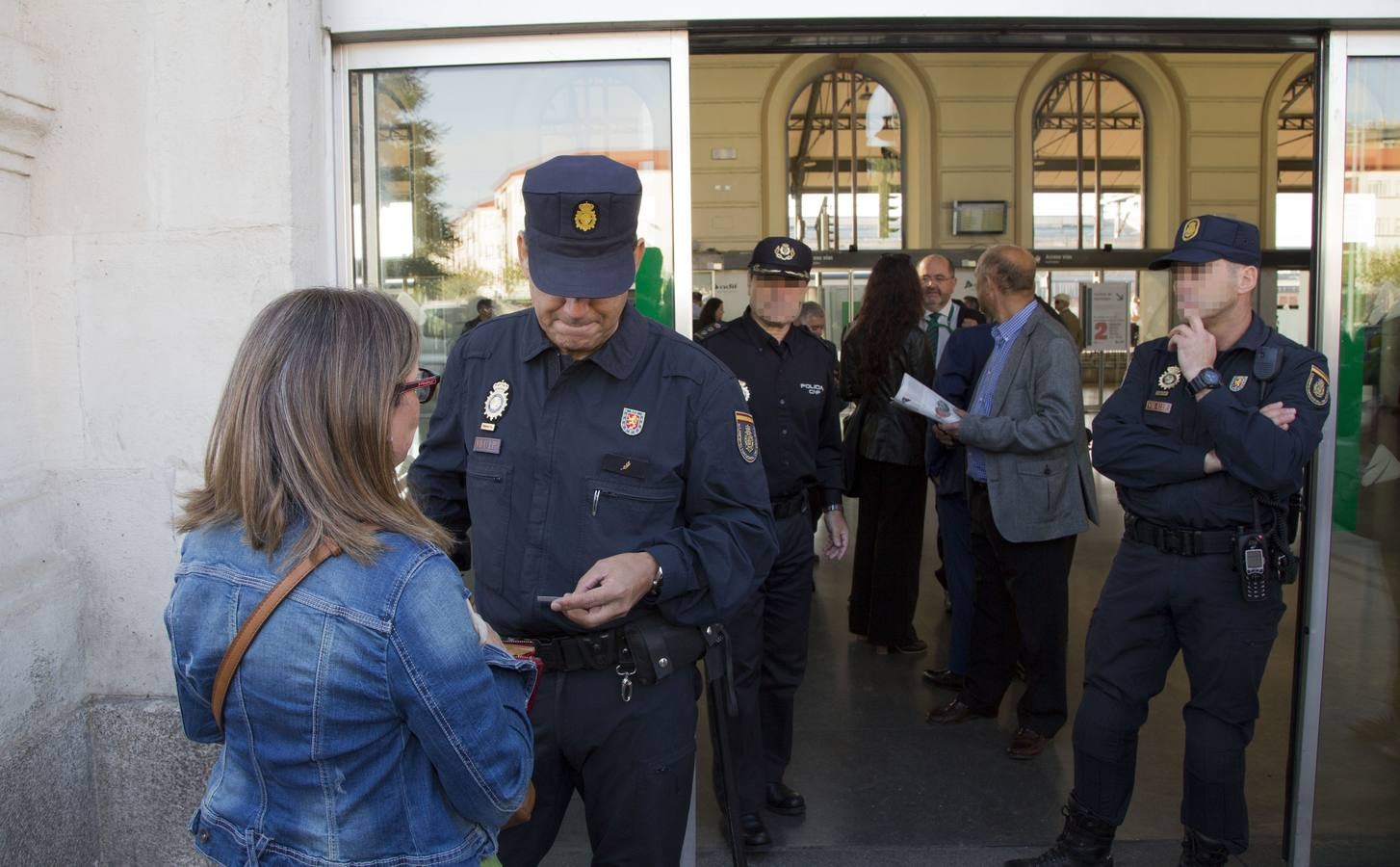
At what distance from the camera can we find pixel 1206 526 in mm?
3082

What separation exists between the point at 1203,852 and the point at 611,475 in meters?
2.14

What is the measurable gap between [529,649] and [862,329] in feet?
12.4

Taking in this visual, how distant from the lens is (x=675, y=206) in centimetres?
328

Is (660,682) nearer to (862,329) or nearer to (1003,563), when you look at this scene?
(1003,563)

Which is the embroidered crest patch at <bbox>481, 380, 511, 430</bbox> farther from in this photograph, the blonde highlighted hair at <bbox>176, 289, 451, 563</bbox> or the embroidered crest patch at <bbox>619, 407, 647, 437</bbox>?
the blonde highlighted hair at <bbox>176, 289, 451, 563</bbox>

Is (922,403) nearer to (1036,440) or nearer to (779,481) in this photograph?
(1036,440)

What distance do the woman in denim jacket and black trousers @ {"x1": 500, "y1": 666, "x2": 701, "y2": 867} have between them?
644 millimetres

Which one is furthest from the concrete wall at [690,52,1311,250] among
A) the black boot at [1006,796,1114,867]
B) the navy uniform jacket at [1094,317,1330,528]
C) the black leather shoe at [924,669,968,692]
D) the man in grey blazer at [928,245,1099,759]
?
the black boot at [1006,796,1114,867]

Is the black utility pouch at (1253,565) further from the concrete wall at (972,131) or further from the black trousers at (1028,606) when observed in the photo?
the concrete wall at (972,131)

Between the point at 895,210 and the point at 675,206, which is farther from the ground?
the point at 895,210

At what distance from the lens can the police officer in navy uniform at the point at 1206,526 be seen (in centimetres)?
295

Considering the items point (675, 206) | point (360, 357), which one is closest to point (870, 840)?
point (675, 206)

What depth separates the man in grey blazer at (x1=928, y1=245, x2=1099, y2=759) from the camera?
422 cm

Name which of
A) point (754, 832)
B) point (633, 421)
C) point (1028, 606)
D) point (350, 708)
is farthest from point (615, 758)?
point (1028, 606)
